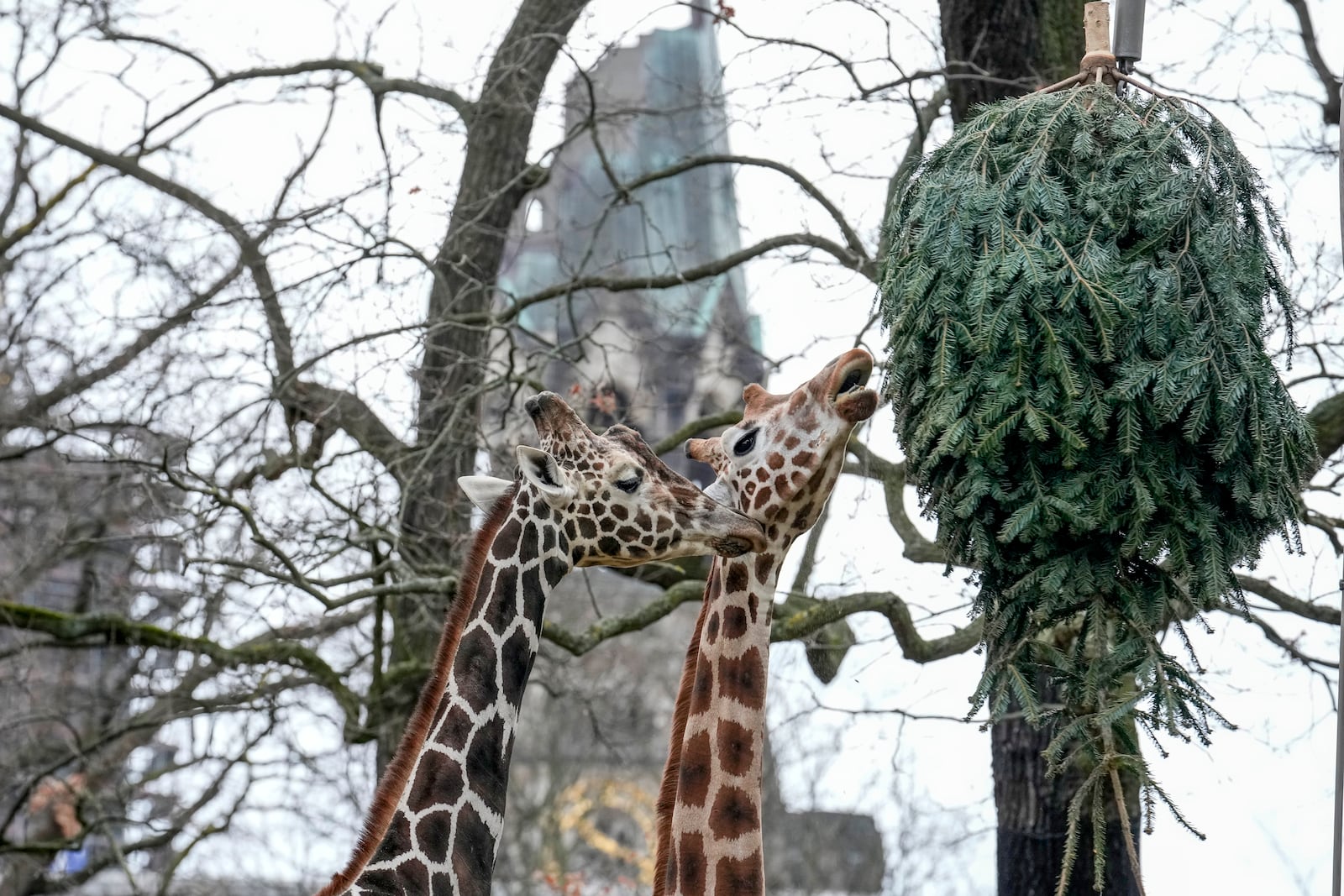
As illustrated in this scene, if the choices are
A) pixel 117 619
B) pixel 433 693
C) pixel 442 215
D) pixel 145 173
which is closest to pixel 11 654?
pixel 117 619

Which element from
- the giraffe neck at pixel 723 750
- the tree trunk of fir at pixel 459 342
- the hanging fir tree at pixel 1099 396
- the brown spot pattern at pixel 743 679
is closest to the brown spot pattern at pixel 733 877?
the giraffe neck at pixel 723 750

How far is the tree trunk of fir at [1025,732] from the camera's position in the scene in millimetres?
8273

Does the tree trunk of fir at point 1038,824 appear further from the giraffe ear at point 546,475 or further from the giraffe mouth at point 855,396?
the giraffe ear at point 546,475

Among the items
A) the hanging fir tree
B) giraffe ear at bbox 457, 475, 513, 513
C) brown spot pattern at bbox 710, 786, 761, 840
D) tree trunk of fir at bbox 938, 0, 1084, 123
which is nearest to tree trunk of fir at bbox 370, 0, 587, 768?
tree trunk of fir at bbox 938, 0, 1084, 123

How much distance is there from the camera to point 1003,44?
355 inches

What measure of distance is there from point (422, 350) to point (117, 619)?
2634 millimetres

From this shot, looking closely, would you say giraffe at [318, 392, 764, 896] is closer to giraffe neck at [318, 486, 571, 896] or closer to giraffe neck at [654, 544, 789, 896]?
giraffe neck at [318, 486, 571, 896]

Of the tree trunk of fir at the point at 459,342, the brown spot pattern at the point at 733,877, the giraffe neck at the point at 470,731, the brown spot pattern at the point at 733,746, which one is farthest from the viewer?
A: the tree trunk of fir at the point at 459,342

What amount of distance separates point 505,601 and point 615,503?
17.6 inches

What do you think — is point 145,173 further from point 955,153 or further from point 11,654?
point 955,153

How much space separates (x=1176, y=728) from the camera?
16.3 ft

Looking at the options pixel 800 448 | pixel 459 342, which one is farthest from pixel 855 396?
pixel 459 342

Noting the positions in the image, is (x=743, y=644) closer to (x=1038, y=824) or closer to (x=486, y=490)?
(x=486, y=490)

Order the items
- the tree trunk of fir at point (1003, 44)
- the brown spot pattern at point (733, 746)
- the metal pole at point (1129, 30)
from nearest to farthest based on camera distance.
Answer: the brown spot pattern at point (733, 746) < the metal pole at point (1129, 30) < the tree trunk of fir at point (1003, 44)
